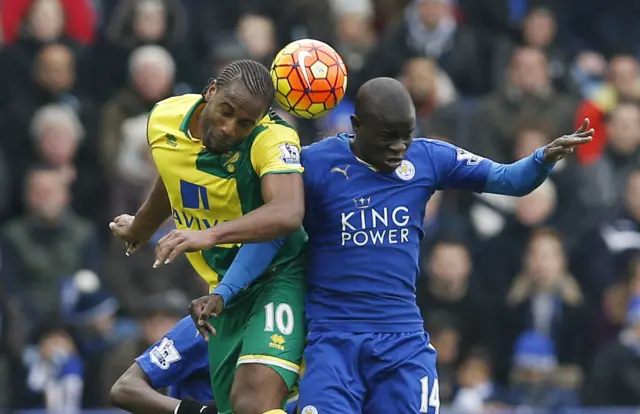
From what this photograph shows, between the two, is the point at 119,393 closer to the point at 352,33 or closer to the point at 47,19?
the point at 47,19

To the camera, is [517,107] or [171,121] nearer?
[171,121]

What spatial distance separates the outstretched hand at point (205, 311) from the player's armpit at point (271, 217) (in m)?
0.36

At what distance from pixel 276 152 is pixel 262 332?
1.01 metres

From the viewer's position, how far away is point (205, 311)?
28.2 ft

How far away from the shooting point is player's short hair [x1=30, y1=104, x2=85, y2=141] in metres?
14.8

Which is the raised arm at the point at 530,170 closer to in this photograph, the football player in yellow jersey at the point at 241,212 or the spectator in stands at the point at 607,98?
the football player in yellow jersey at the point at 241,212

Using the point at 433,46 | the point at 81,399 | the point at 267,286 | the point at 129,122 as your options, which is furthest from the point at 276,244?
the point at 433,46

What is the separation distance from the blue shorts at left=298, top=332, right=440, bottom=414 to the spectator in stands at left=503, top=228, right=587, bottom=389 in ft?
19.0

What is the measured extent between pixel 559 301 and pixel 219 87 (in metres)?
6.72

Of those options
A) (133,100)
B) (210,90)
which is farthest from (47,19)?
(210,90)

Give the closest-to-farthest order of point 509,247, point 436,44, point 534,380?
point 534,380
point 509,247
point 436,44

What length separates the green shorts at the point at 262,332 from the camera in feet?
29.5

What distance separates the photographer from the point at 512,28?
57.4 feet

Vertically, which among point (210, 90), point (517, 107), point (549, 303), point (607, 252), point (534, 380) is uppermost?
point (210, 90)
